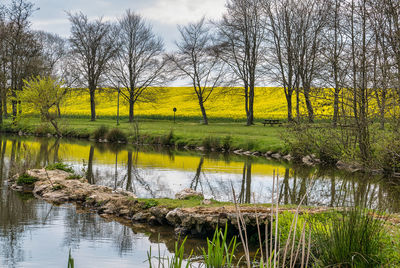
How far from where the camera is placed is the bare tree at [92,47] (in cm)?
5234

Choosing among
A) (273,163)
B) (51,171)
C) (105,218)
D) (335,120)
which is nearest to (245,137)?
(273,163)

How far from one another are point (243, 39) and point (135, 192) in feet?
109

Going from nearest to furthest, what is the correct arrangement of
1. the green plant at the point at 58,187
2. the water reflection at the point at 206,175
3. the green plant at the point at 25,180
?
the green plant at the point at 58,187
the water reflection at the point at 206,175
the green plant at the point at 25,180

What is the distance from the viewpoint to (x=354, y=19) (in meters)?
18.3

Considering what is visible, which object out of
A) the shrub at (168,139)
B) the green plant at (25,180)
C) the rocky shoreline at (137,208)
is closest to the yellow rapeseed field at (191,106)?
the shrub at (168,139)

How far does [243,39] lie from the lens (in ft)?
147

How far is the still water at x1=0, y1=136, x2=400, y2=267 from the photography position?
26.5 ft

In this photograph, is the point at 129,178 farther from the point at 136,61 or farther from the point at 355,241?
the point at 136,61

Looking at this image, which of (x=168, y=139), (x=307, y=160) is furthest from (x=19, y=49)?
(x=307, y=160)

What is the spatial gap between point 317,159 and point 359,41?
738cm

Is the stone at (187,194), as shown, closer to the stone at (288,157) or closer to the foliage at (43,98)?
the stone at (288,157)

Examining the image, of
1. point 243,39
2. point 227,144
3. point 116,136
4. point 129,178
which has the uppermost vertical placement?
point 243,39

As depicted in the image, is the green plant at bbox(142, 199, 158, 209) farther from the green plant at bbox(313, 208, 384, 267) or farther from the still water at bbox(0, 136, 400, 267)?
the green plant at bbox(313, 208, 384, 267)

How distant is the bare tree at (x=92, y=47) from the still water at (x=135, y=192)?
26094mm
